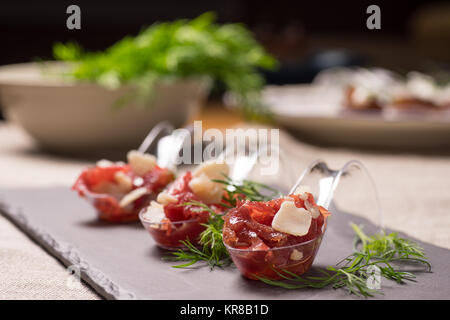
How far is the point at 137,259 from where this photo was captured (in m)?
0.94

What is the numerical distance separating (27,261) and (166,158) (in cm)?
44

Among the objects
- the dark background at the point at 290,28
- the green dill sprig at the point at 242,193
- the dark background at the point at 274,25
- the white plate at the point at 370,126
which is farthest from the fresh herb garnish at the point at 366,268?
the dark background at the point at 274,25

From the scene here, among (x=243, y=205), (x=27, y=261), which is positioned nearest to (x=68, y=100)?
(x=27, y=261)

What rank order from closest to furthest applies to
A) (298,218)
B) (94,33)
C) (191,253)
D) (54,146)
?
(298,218)
(191,253)
(54,146)
(94,33)

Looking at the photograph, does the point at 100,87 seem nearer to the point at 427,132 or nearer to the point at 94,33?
the point at 427,132

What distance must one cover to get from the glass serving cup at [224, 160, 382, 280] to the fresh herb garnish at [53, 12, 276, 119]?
28.6 inches

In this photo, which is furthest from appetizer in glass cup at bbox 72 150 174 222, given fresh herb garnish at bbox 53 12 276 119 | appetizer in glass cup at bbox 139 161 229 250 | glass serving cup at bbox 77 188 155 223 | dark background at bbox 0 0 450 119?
dark background at bbox 0 0 450 119

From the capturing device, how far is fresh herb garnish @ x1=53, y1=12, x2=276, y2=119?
189cm

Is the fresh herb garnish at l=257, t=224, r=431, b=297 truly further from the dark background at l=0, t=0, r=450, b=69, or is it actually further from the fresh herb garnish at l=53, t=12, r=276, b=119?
the dark background at l=0, t=0, r=450, b=69

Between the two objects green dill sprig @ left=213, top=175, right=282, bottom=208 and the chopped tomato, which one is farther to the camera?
the chopped tomato

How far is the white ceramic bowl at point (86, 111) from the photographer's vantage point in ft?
6.00

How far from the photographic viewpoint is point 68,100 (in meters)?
1.83

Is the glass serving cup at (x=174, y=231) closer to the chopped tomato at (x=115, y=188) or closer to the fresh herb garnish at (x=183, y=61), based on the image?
the chopped tomato at (x=115, y=188)

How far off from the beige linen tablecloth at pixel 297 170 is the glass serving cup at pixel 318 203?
50 mm
